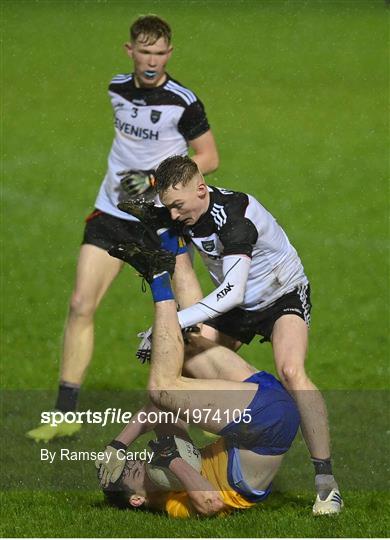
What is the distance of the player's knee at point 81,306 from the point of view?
28.3ft

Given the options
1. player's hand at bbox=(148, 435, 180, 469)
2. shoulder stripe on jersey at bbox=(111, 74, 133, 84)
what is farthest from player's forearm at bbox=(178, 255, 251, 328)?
shoulder stripe on jersey at bbox=(111, 74, 133, 84)

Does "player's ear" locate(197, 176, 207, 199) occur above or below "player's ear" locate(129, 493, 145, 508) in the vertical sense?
above

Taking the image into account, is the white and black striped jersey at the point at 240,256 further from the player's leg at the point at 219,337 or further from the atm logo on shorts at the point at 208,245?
the player's leg at the point at 219,337

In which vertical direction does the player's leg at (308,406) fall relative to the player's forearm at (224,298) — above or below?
below

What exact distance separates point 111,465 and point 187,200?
1444 mm

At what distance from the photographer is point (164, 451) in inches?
252

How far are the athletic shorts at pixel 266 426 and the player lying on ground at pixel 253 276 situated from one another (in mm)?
345

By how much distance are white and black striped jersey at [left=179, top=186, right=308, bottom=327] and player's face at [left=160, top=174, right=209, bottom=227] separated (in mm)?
92

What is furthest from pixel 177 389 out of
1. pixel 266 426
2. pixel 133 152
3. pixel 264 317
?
pixel 133 152

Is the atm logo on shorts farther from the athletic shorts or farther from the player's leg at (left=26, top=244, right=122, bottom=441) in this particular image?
the player's leg at (left=26, top=244, right=122, bottom=441)

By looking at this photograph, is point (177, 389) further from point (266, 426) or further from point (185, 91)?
point (185, 91)

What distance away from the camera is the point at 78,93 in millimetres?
20578

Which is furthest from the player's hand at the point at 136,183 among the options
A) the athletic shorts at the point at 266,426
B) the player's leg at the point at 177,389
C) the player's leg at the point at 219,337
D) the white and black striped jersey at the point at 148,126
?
the athletic shorts at the point at 266,426

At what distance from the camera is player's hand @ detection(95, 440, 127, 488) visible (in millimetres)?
6434
